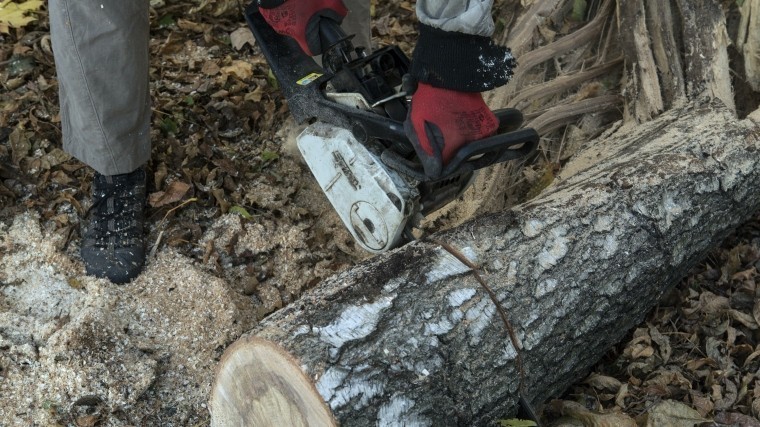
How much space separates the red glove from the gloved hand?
0.53 m

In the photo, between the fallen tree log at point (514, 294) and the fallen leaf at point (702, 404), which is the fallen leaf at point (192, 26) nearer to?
the fallen tree log at point (514, 294)

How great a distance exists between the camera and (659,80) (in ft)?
10.1

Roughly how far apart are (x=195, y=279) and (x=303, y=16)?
39.3 inches

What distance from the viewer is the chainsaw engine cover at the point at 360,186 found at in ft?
7.19

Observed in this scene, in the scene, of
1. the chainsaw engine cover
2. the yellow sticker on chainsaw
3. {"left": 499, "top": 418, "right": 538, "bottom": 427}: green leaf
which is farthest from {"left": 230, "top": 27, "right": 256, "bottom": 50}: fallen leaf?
{"left": 499, "top": 418, "right": 538, "bottom": 427}: green leaf

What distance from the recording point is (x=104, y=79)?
8.30 feet

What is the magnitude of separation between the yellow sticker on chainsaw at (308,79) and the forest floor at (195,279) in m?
0.70

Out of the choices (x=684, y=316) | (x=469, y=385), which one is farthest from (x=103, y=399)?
(x=684, y=316)

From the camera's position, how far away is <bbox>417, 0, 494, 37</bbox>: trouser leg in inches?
77.9

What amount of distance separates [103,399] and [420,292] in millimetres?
1105

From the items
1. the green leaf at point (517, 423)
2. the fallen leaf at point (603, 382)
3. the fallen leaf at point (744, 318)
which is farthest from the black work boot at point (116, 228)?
the fallen leaf at point (744, 318)

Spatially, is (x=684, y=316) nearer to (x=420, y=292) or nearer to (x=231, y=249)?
(x=420, y=292)

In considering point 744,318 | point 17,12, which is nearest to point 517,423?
point 744,318

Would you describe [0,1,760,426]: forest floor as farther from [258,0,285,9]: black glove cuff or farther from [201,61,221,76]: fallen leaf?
[258,0,285,9]: black glove cuff
